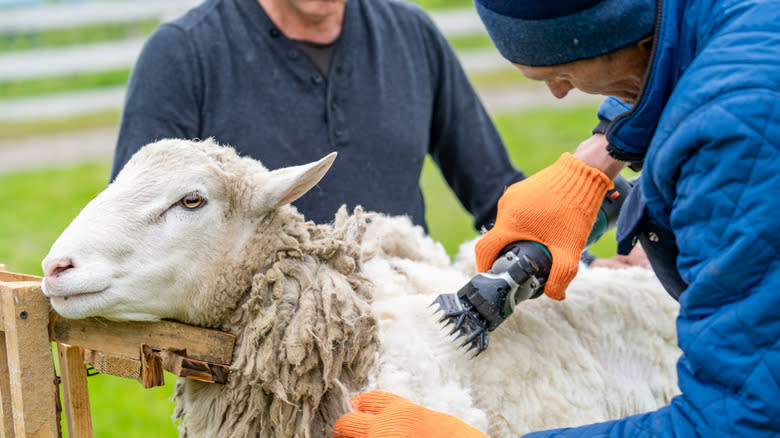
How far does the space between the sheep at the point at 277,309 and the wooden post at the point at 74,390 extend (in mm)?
214

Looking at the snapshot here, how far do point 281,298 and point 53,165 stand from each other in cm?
802

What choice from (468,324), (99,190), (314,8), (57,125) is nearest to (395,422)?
(468,324)

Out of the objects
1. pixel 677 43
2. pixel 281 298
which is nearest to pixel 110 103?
pixel 281 298

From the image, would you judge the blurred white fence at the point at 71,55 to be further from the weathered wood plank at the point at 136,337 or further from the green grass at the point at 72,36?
the weathered wood plank at the point at 136,337

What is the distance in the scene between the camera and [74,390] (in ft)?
6.10

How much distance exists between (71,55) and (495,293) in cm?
889

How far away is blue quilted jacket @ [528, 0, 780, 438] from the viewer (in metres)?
1.12

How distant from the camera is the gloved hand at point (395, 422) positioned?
158cm

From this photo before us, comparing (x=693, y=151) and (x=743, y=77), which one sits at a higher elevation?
(x=743, y=77)

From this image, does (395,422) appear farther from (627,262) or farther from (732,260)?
(627,262)

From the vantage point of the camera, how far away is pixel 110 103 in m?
9.66

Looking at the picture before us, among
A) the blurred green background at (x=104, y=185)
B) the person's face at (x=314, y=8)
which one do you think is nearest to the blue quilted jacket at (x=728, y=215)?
the person's face at (x=314, y=8)

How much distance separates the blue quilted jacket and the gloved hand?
0.46 metres

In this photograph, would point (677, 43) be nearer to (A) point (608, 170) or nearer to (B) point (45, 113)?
(A) point (608, 170)
